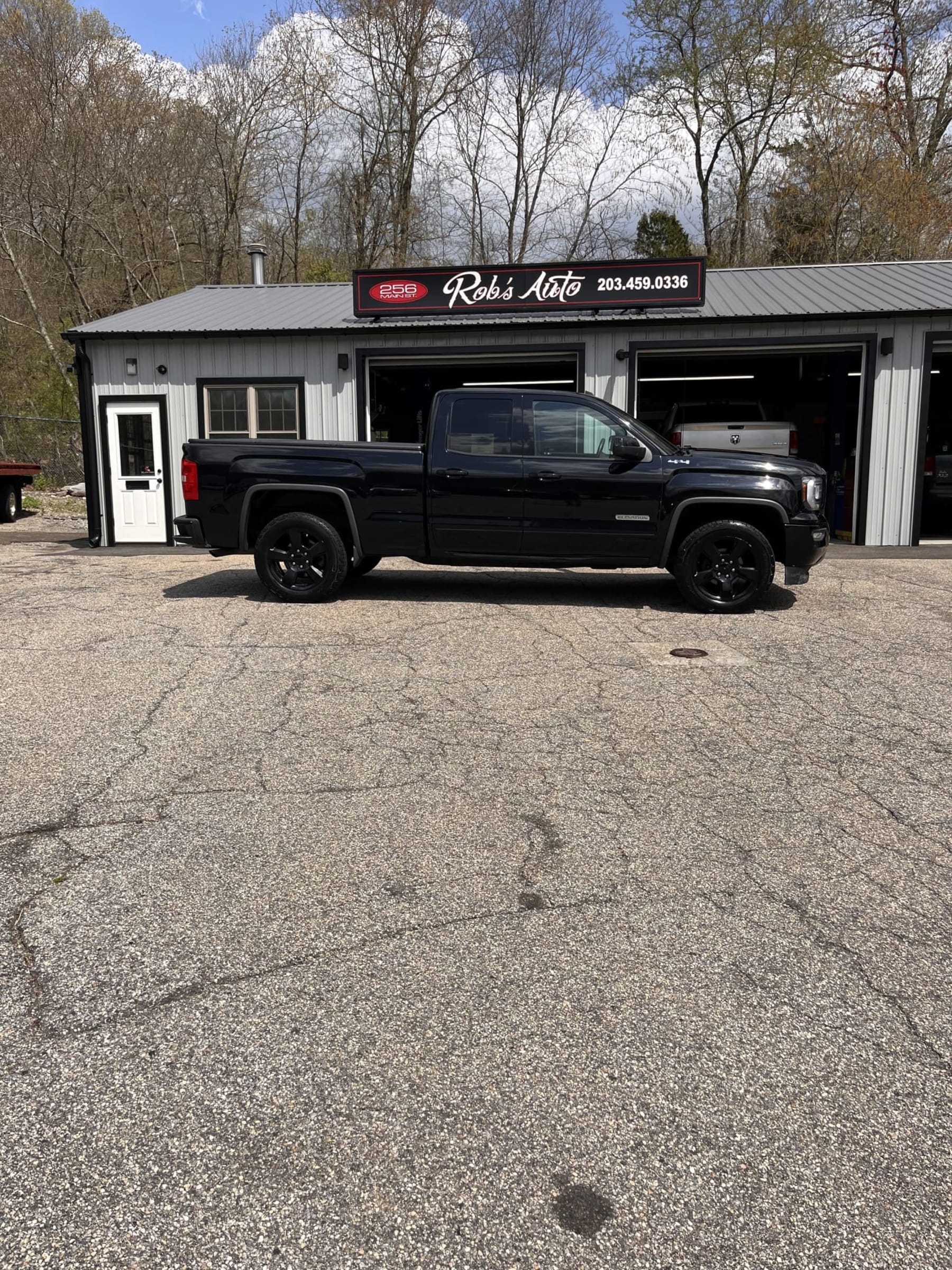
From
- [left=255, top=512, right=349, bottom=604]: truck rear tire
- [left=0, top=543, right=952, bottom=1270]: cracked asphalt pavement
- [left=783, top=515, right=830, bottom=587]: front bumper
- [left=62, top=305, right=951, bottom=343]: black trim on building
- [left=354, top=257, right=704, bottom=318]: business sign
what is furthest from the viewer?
[left=354, top=257, right=704, bottom=318]: business sign

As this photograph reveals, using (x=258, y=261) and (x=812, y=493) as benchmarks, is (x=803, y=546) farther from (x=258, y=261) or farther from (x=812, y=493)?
(x=258, y=261)

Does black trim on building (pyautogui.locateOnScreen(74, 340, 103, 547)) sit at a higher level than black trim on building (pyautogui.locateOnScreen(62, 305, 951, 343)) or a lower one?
lower

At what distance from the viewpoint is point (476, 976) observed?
289 cm

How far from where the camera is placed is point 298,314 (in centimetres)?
1614

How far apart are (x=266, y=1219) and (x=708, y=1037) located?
125 cm

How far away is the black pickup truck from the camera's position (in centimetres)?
869

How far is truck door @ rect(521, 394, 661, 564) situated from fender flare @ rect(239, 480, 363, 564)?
1635 mm

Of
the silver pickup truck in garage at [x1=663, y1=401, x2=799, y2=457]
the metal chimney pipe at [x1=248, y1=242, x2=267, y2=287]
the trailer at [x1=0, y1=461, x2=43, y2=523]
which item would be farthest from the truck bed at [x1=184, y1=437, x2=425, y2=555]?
the metal chimney pipe at [x1=248, y1=242, x2=267, y2=287]

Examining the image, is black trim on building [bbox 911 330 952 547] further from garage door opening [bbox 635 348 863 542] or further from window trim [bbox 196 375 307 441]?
window trim [bbox 196 375 307 441]

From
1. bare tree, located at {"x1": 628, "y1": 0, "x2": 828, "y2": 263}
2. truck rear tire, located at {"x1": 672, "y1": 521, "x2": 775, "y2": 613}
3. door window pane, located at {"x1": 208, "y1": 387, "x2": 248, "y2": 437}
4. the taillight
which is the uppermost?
bare tree, located at {"x1": 628, "y1": 0, "x2": 828, "y2": 263}

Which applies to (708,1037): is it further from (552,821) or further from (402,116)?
(402,116)

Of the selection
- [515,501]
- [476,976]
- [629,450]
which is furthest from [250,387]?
[476,976]

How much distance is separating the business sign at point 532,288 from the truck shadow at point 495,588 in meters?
5.27

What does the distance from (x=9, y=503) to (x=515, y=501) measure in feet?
46.5
